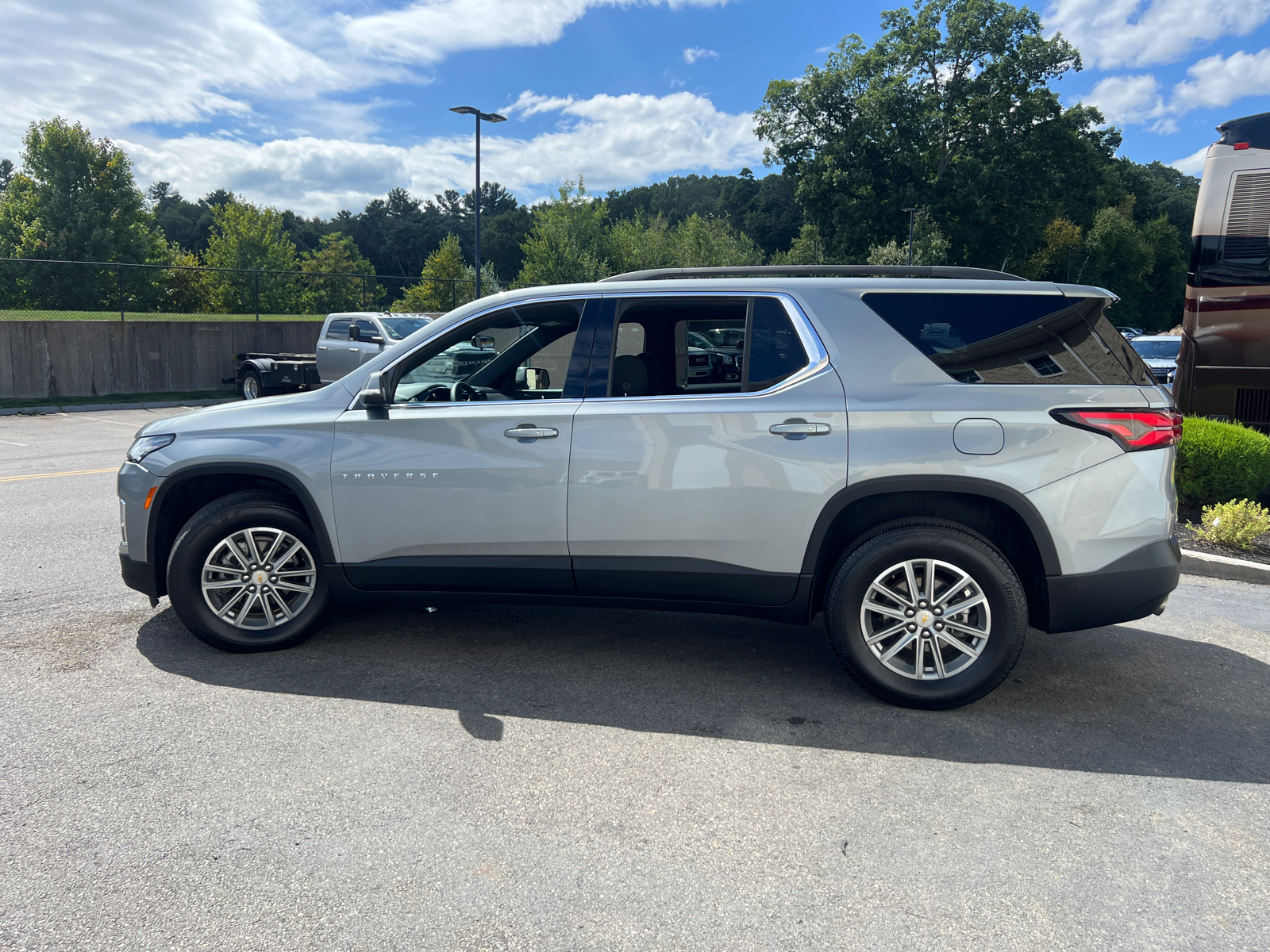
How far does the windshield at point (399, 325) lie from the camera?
1920 cm

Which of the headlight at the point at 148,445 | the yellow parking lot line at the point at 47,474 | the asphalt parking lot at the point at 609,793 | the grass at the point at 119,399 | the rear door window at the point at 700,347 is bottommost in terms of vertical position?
the grass at the point at 119,399

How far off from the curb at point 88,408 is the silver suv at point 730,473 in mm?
14712

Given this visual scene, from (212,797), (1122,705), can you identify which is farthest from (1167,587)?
(212,797)

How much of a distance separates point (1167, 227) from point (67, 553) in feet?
298

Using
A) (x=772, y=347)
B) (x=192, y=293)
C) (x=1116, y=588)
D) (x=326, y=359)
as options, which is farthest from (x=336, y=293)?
(x=1116, y=588)

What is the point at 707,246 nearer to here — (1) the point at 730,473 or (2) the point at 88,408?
(2) the point at 88,408

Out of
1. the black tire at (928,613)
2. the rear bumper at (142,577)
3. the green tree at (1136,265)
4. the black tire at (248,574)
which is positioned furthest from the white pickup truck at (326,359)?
the green tree at (1136,265)

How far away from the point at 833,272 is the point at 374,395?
7.42ft

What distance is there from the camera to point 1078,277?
71438 millimetres

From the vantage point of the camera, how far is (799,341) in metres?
4.11

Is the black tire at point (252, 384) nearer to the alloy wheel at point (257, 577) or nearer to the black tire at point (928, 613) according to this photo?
the alloy wheel at point (257, 577)

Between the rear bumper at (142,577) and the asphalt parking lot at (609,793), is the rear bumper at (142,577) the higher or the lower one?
the higher one

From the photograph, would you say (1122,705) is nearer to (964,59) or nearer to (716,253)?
(716,253)

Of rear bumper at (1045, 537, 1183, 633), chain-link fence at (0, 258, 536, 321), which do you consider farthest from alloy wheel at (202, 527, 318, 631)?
chain-link fence at (0, 258, 536, 321)
